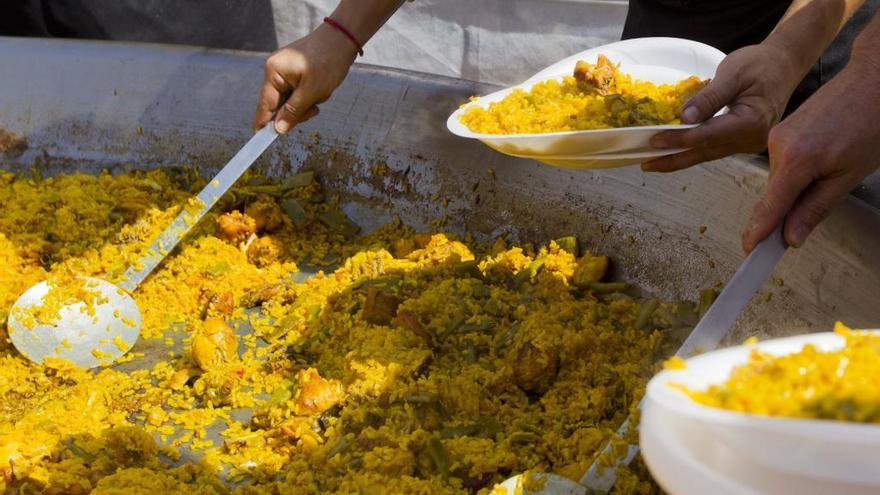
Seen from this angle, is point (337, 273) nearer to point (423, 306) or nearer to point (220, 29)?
point (423, 306)

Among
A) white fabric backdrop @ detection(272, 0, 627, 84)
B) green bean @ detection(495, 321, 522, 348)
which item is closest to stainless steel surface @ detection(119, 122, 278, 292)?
green bean @ detection(495, 321, 522, 348)

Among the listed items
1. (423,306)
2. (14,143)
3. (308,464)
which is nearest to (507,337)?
(423,306)

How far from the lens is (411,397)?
1353 millimetres

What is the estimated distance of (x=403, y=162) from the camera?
1952mm

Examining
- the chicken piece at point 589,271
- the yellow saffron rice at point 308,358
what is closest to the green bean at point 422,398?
the yellow saffron rice at point 308,358

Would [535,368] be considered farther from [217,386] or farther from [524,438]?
[217,386]

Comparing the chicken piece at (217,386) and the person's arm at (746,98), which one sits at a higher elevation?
the person's arm at (746,98)

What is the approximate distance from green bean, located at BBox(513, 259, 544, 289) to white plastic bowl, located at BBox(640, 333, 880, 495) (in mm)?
1058

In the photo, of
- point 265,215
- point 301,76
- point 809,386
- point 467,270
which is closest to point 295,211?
point 265,215

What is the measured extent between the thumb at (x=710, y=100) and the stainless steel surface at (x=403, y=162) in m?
0.17

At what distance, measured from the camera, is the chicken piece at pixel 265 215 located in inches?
75.5

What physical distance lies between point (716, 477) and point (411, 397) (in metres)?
0.84

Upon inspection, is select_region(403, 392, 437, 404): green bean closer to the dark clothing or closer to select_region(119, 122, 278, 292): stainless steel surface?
select_region(119, 122, 278, 292): stainless steel surface

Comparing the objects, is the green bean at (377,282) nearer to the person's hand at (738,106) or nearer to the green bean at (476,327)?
the green bean at (476,327)
